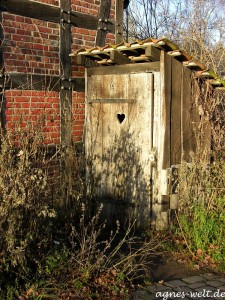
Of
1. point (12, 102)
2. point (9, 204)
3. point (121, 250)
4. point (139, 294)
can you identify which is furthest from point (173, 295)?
point (12, 102)

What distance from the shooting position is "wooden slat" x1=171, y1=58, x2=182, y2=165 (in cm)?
612

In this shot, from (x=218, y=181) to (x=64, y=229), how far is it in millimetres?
2375

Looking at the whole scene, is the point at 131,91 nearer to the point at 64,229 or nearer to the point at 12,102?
the point at 12,102

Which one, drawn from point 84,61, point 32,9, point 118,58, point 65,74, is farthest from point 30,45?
point 118,58

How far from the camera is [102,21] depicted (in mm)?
7367

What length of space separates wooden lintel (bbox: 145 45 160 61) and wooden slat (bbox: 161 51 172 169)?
0.28ft

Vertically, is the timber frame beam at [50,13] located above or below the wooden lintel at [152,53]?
above

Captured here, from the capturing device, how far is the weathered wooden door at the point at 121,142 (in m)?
6.20

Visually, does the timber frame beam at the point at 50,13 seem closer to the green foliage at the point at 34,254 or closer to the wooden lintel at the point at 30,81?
the wooden lintel at the point at 30,81

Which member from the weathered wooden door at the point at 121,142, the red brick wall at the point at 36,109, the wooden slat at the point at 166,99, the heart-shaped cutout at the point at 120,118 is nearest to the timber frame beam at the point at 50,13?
the weathered wooden door at the point at 121,142

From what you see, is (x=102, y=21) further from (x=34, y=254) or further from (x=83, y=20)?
(x=34, y=254)

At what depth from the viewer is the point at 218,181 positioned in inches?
240

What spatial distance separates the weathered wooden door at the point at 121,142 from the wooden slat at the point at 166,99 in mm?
218

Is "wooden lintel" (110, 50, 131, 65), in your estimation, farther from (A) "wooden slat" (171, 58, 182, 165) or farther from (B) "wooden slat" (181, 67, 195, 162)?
(B) "wooden slat" (181, 67, 195, 162)
